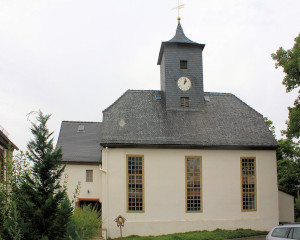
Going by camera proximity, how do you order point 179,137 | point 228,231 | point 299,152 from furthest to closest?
point 299,152
point 179,137
point 228,231

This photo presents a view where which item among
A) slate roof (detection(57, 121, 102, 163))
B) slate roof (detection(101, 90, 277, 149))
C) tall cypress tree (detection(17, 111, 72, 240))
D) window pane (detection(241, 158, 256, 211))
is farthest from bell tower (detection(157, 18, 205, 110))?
tall cypress tree (detection(17, 111, 72, 240))

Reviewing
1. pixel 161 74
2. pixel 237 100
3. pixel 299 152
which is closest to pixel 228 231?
pixel 299 152

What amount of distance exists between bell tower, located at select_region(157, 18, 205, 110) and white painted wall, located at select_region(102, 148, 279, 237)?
3.99 m

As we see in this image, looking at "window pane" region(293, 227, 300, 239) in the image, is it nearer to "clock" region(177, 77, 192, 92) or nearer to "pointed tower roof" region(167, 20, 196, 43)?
"clock" region(177, 77, 192, 92)

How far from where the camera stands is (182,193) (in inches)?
917

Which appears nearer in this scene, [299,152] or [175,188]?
[175,188]

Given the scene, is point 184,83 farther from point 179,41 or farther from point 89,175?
point 89,175

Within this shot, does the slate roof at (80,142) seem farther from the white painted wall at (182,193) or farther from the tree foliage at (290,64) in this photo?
the tree foliage at (290,64)

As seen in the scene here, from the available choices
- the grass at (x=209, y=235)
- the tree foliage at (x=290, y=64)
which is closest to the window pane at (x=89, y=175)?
the grass at (x=209, y=235)

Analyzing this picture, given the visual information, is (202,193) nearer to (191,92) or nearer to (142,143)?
(142,143)

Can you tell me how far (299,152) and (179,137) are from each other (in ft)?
27.6

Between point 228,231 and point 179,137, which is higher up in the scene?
point 179,137

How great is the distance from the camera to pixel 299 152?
25953 mm

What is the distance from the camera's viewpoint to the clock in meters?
26.4
